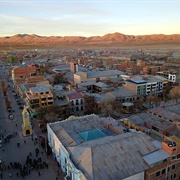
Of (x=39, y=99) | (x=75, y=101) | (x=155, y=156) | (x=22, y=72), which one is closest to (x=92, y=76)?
(x=22, y=72)

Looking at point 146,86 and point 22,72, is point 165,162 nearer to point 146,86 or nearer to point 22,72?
point 146,86

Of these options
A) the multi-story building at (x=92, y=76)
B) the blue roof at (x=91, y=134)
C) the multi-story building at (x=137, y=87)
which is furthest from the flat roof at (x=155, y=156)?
the multi-story building at (x=92, y=76)

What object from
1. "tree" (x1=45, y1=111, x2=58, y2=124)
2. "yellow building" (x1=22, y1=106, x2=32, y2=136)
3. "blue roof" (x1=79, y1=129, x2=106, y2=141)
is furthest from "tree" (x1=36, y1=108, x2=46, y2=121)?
"blue roof" (x1=79, y1=129, x2=106, y2=141)

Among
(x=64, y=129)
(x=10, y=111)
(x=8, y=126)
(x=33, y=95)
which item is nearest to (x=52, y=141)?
(x=64, y=129)

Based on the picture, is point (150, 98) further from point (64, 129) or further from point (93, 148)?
point (93, 148)

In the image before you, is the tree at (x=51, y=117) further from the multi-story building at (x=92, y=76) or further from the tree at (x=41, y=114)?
the multi-story building at (x=92, y=76)

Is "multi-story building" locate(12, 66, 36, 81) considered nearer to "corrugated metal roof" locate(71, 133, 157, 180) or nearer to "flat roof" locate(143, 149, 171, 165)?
"corrugated metal roof" locate(71, 133, 157, 180)
